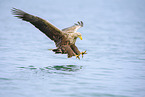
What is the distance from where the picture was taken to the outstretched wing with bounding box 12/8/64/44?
1063 centimetres

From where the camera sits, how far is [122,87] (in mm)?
9492

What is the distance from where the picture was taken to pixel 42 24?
10742 mm

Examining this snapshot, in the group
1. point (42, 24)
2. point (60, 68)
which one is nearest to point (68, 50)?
point (60, 68)

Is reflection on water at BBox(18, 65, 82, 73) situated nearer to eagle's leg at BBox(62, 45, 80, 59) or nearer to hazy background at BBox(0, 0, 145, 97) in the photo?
hazy background at BBox(0, 0, 145, 97)

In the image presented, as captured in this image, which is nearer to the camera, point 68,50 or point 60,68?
point 68,50

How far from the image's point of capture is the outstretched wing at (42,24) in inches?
419

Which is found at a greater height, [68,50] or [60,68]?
[68,50]

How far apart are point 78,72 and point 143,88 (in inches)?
82.6

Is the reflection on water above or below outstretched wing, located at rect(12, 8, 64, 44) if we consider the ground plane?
below

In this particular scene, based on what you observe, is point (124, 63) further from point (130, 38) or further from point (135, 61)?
point (130, 38)

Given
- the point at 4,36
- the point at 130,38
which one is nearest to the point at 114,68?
the point at 4,36

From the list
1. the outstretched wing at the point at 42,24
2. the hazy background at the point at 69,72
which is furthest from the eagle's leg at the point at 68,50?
the hazy background at the point at 69,72

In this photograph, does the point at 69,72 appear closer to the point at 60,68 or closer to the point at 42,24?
the point at 60,68

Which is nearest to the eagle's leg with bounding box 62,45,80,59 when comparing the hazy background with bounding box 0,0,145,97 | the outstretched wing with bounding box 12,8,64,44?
the outstretched wing with bounding box 12,8,64,44
